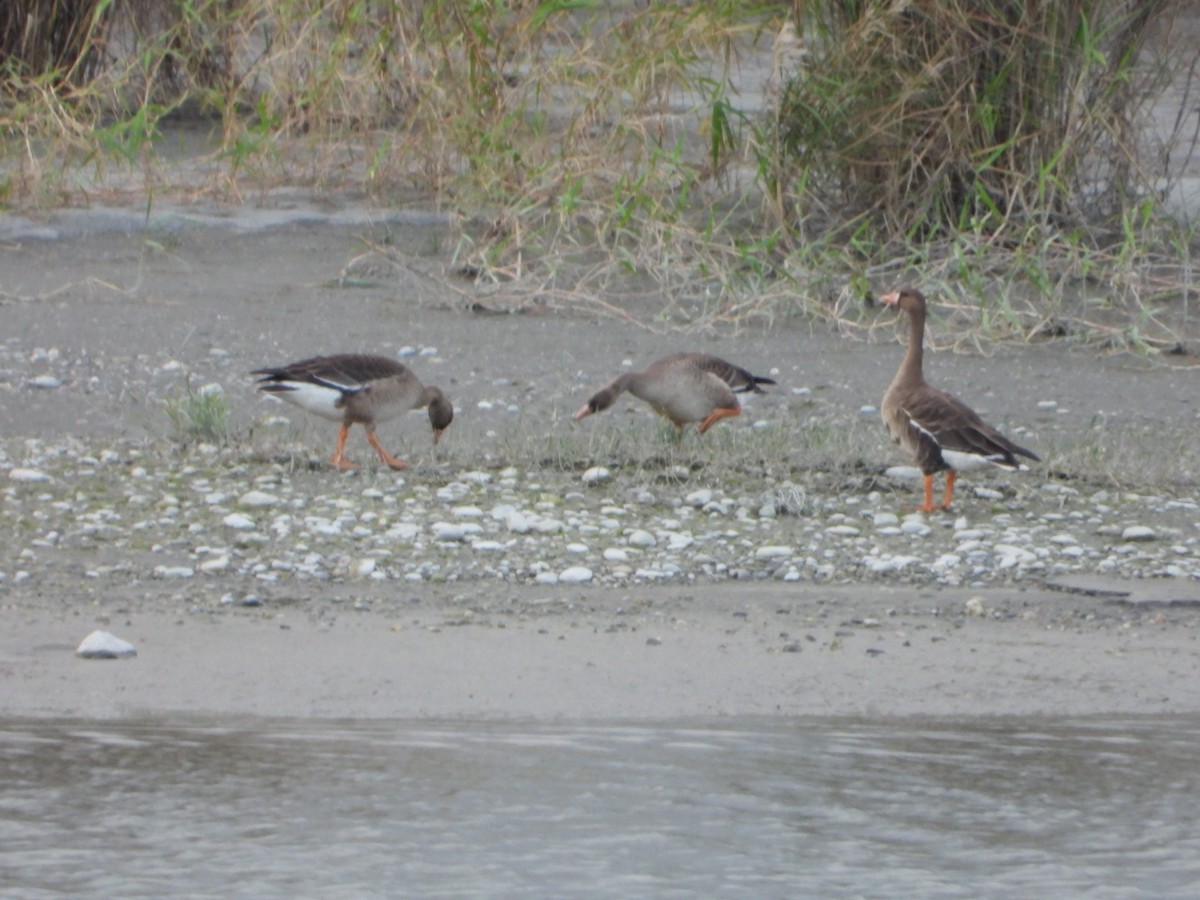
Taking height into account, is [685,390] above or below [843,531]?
above

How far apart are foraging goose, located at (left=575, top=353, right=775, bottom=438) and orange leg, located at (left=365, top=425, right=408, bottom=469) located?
2.85 feet

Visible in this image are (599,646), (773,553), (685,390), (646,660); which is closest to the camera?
(646,660)

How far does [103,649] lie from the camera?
516cm

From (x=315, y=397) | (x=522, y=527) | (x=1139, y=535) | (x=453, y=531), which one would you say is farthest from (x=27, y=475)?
(x=1139, y=535)

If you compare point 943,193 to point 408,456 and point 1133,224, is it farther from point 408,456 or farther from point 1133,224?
point 408,456

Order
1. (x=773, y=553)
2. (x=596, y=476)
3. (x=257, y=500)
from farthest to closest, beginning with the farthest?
(x=596, y=476), (x=257, y=500), (x=773, y=553)

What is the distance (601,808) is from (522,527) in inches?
92.6

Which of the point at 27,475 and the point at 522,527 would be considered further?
the point at 27,475

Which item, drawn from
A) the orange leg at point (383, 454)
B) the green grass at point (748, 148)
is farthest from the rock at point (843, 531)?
the green grass at point (748, 148)

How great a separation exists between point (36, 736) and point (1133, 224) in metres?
7.43

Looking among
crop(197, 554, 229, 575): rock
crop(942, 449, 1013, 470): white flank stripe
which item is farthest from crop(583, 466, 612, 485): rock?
crop(197, 554, 229, 575): rock

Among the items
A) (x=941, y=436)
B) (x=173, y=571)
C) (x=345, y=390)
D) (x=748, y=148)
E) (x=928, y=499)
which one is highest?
(x=748, y=148)


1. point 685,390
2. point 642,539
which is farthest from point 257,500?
point 685,390

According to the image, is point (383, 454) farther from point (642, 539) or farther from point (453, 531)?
point (642, 539)
